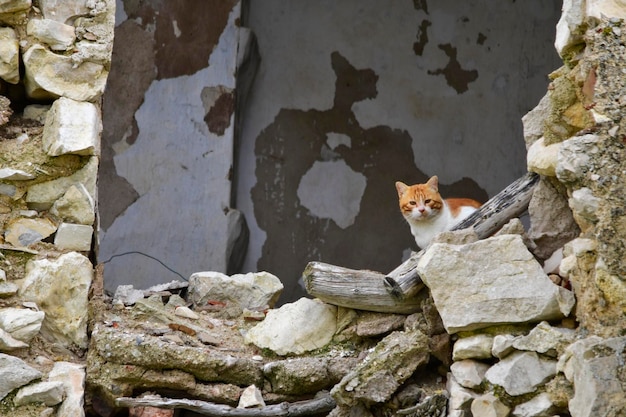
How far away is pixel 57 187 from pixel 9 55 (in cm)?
66

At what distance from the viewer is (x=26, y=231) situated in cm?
477

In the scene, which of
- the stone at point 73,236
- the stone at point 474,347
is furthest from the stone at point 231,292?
the stone at point 474,347

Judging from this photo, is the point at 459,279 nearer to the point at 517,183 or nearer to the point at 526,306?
the point at 526,306

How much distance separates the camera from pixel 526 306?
163 inches

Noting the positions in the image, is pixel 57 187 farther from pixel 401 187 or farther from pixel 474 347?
pixel 401 187

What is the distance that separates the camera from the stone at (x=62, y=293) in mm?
4625

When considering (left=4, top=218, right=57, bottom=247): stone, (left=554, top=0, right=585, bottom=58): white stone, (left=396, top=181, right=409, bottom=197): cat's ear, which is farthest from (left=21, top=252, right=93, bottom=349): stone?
(left=554, top=0, right=585, bottom=58): white stone

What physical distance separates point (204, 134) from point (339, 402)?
3.37 meters

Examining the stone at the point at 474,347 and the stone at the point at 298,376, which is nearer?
the stone at the point at 474,347

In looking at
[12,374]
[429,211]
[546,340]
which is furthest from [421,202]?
[12,374]

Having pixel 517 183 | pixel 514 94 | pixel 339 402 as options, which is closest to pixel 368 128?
pixel 514 94

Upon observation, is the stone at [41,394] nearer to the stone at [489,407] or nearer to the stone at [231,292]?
the stone at [231,292]

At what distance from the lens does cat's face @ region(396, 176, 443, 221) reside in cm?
585

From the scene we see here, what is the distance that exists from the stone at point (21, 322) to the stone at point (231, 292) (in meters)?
1.28
